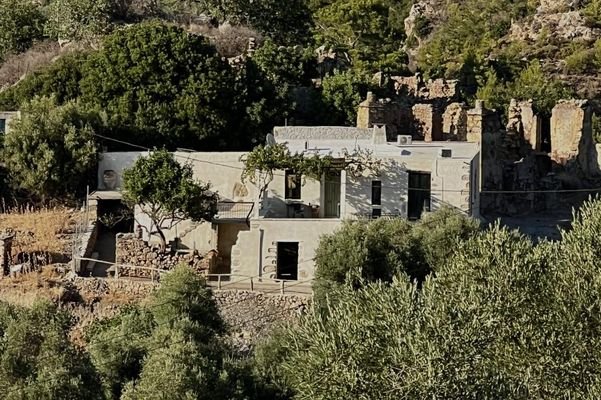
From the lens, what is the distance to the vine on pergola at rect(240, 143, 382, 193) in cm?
2692

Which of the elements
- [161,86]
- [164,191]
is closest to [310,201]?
[164,191]

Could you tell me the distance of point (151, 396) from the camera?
1709 centimetres

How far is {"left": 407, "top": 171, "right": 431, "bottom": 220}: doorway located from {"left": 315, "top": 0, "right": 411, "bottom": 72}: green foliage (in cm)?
1657

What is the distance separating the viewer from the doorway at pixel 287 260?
26391 mm

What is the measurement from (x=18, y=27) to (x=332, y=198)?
2016cm

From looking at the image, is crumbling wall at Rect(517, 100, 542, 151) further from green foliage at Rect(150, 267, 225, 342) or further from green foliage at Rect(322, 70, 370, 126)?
green foliage at Rect(150, 267, 225, 342)

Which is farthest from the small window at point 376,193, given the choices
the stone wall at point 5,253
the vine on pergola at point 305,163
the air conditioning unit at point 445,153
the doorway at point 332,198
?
the stone wall at point 5,253

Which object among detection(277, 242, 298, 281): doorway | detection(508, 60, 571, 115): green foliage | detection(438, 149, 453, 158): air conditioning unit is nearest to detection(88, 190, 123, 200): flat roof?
detection(277, 242, 298, 281): doorway

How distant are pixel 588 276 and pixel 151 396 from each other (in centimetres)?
702

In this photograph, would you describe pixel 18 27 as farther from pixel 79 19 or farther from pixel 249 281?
pixel 249 281

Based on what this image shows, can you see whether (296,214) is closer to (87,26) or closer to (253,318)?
(253,318)

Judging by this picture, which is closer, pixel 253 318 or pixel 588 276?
pixel 588 276

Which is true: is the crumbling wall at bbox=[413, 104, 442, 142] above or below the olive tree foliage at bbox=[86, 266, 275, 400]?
above

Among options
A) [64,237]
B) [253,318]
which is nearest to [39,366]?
[253,318]
